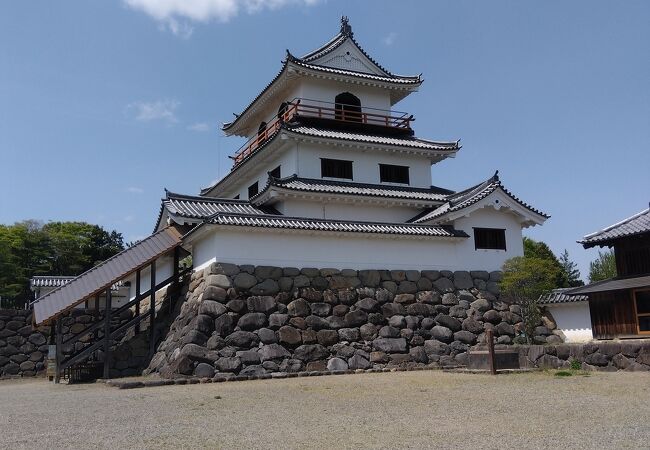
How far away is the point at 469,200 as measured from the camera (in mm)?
18078

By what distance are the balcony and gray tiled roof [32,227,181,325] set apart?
6410mm

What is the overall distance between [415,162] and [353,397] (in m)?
14.0

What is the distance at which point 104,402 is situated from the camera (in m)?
9.75

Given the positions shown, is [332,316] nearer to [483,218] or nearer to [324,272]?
[324,272]

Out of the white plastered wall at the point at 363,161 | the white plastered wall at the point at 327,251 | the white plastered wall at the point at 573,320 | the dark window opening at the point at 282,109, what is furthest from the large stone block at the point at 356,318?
the dark window opening at the point at 282,109

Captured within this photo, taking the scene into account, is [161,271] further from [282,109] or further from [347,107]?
[347,107]

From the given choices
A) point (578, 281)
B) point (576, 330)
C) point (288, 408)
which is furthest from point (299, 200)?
point (578, 281)

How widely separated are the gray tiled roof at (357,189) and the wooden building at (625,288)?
21.1ft

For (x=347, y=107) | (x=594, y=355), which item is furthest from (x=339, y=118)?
(x=594, y=355)

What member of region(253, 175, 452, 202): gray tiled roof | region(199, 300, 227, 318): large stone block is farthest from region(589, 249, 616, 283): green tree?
region(199, 300, 227, 318): large stone block

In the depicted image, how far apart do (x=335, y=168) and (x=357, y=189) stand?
1.56 metres

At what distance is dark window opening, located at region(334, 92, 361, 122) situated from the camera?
870 inches

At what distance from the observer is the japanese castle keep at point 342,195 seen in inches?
631

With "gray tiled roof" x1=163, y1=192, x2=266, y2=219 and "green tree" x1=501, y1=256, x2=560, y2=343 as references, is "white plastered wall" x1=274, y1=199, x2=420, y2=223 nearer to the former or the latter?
"gray tiled roof" x1=163, y1=192, x2=266, y2=219
